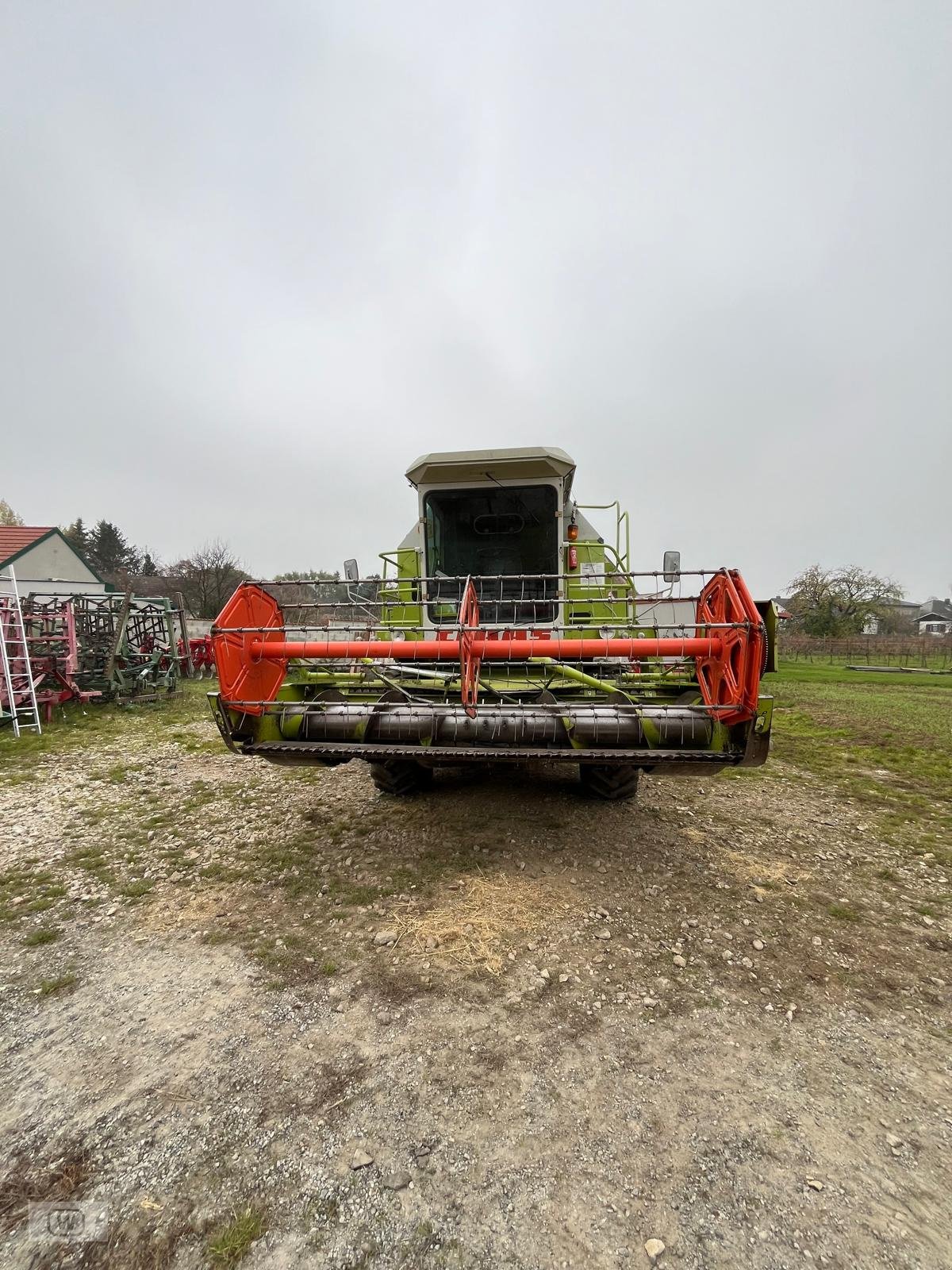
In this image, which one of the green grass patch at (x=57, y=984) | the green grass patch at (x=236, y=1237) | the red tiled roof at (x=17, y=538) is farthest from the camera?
the red tiled roof at (x=17, y=538)

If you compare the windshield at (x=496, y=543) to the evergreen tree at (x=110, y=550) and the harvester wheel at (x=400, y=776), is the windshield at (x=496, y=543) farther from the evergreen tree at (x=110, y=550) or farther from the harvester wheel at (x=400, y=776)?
the evergreen tree at (x=110, y=550)

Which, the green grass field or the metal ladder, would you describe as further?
the metal ladder

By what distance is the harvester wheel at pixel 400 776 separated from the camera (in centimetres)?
476

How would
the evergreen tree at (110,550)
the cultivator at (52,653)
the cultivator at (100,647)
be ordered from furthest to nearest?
the evergreen tree at (110,550) < the cultivator at (100,647) < the cultivator at (52,653)

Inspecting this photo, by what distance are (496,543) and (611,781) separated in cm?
287

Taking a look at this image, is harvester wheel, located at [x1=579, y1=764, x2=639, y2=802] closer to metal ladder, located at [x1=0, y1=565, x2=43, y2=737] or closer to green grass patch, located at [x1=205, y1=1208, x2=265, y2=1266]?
green grass patch, located at [x1=205, y1=1208, x2=265, y2=1266]

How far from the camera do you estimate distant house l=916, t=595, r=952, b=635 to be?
210 feet

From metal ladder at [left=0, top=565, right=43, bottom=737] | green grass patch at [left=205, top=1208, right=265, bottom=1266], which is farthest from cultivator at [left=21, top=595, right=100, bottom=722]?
green grass patch at [left=205, top=1208, right=265, bottom=1266]

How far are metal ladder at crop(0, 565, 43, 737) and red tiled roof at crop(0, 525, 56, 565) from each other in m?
15.2

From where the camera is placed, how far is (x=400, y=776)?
482cm

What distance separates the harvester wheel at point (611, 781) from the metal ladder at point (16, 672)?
854 cm

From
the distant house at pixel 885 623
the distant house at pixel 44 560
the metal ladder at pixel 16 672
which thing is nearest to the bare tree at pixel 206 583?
the distant house at pixel 44 560

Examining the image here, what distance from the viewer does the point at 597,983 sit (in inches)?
103

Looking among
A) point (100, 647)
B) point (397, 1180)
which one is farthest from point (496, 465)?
point (100, 647)
